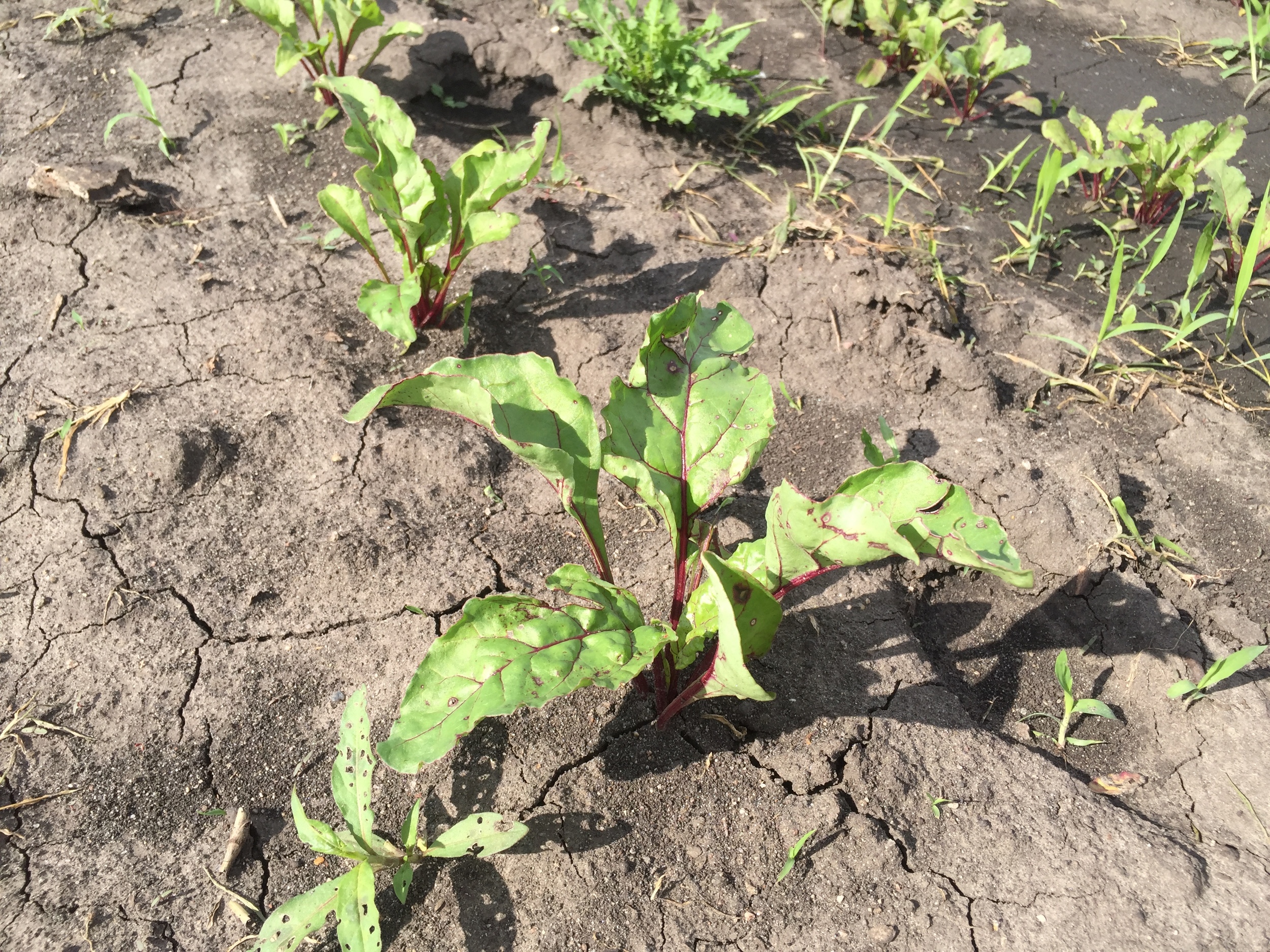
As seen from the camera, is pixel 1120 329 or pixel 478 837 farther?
pixel 1120 329

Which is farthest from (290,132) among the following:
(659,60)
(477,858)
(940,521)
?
(940,521)

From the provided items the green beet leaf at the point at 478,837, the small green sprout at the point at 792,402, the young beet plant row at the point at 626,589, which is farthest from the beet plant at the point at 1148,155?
the green beet leaf at the point at 478,837

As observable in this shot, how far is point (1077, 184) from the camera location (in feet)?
11.4

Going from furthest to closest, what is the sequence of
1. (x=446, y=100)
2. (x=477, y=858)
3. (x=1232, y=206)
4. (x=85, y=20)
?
(x=85, y=20) → (x=446, y=100) → (x=1232, y=206) → (x=477, y=858)

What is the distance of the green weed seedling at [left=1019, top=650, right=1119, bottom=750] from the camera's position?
1.99 metres

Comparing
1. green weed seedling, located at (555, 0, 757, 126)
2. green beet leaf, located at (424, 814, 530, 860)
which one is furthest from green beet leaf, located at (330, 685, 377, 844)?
green weed seedling, located at (555, 0, 757, 126)

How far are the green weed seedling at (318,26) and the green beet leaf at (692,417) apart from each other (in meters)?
1.85

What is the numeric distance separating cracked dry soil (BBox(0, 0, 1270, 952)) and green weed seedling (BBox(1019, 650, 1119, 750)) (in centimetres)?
4

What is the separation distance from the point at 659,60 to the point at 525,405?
1891 millimetres

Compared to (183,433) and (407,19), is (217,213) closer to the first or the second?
(183,433)

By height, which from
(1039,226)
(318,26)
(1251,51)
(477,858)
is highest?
(1251,51)

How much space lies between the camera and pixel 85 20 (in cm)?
358

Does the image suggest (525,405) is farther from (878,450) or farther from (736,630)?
(878,450)

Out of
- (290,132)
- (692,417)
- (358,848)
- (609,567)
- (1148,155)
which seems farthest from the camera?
(290,132)
